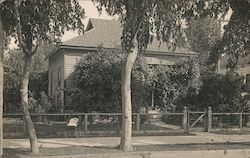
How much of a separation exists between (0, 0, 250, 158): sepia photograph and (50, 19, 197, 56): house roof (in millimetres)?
80

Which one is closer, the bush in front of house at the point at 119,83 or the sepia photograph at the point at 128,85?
the sepia photograph at the point at 128,85

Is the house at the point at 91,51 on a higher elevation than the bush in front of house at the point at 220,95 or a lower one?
higher

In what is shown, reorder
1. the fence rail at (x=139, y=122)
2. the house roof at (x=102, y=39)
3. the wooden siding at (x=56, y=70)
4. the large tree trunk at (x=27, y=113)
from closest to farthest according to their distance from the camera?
the large tree trunk at (x=27, y=113)
the fence rail at (x=139, y=122)
the house roof at (x=102, y=39)
the wooden siding at (x=56, y=70)

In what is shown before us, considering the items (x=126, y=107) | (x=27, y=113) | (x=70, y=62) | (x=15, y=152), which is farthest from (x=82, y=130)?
(x=70, y=62)

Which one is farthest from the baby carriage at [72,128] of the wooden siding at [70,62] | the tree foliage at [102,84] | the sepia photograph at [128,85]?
the wooden siding at [70,62]

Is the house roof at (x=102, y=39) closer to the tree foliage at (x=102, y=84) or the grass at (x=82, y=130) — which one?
the tree foliage at (x=102, y=84)

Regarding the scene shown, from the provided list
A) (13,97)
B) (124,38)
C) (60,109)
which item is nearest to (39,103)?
(60,109)

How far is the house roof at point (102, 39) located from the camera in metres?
27.9

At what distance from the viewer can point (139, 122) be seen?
19797 mm

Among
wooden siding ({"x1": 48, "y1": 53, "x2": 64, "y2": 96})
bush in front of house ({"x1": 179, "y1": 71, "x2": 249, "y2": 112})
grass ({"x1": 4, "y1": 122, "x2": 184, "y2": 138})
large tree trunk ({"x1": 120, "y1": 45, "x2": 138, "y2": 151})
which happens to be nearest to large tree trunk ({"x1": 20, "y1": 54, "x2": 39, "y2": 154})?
large tree trunk ({"x1": 120, "y1": 45, "x2": 138, "y2": 151})

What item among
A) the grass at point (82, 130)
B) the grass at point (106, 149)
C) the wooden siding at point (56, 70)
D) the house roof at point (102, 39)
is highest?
the house roof at point (102, 39)

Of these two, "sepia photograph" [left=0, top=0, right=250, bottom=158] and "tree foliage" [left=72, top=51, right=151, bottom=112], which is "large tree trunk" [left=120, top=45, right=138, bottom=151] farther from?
"tree foliage" [left=72, top=51, right=151, bottom=112]

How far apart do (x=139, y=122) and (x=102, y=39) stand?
36.5 feet

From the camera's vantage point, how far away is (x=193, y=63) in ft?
83.1
